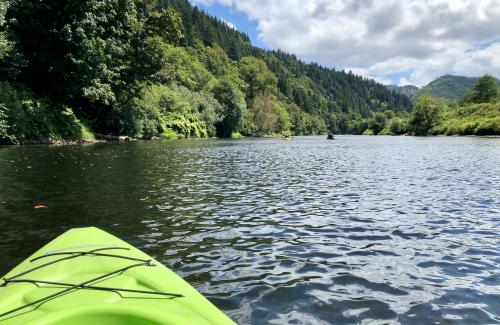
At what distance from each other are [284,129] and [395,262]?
12643 centimetres

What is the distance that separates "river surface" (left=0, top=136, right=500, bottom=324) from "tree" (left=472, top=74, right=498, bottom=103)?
130396mm

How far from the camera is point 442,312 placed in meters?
5.19

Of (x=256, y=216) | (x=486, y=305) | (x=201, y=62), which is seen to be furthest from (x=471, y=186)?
(x=201, y=62)

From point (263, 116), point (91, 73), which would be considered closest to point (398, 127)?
point (263, 116)

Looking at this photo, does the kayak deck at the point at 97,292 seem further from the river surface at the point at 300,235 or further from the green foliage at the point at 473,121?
the green foliage at the point at 473,121

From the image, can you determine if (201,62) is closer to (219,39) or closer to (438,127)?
(219,39)

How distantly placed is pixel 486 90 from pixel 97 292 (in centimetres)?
14835

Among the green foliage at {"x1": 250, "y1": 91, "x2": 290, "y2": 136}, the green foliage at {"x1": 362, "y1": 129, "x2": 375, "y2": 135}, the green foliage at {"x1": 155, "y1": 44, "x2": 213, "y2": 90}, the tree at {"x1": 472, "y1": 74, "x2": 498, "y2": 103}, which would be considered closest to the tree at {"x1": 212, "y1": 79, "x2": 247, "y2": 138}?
the green foliage at {"x1": 155, "y1": 44, "x2": 213, "y2": 90}

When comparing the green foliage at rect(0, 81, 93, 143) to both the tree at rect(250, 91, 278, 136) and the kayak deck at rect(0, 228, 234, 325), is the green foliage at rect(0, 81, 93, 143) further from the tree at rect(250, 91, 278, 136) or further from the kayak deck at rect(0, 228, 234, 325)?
the tree at rect(250, 91, 278, 136)

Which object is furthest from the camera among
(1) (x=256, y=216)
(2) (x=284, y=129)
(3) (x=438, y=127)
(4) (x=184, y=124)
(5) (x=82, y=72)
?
(2) (x=284, y=129)

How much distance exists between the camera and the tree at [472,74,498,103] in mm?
125812

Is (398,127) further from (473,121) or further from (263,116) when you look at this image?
(263,116)

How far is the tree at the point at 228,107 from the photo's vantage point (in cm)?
9219

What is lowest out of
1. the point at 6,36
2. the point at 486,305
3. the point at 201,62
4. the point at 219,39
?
the point at 486,305
